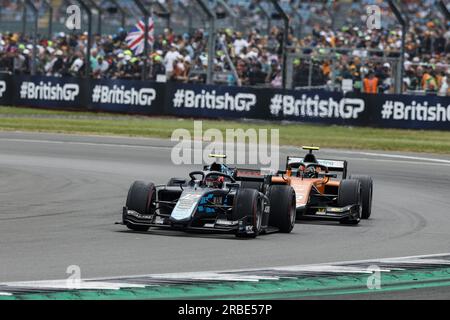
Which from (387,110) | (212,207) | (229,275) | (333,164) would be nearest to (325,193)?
(333,164)

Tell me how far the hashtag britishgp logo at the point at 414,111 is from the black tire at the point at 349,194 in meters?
16.5

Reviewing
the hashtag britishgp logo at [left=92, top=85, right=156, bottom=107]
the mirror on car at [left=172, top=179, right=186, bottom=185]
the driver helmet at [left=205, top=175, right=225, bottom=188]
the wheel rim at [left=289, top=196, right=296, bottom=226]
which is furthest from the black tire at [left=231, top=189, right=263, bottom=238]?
the hashtag britishgp logo at [left=92, top=85, right=156, bottom=107]

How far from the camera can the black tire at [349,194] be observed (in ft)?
43.8

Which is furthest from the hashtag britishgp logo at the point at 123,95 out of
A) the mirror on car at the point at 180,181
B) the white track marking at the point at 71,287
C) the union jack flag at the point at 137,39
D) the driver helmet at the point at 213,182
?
the white track marking at the point at 71,287

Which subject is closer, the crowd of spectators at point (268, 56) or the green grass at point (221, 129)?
the green grass at point (221, 129)

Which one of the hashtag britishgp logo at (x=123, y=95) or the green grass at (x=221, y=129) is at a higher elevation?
the hashtag britishgp logo at (x=123, y=95)

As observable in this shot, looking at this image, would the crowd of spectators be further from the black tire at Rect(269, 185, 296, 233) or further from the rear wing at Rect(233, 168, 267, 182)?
the black tire at Rect(269, 185, 296, 233)

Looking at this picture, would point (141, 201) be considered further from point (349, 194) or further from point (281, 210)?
point (349, 194)

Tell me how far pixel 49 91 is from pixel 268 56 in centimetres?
681

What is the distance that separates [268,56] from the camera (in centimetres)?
3372

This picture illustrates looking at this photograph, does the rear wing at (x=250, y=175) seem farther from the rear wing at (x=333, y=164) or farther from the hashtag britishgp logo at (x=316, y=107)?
the hashtag britishgp logo at (x=316, y=107)

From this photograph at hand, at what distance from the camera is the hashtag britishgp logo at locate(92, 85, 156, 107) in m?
32.9

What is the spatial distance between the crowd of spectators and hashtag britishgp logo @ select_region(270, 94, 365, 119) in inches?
25.1

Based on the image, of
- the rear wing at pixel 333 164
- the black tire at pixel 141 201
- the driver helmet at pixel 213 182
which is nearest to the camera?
the black tire at pixel 141 201
